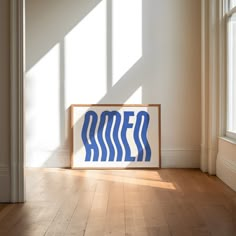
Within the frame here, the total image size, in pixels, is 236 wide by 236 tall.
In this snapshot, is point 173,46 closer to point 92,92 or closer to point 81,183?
point 92,92

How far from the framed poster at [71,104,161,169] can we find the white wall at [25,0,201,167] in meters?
0.10

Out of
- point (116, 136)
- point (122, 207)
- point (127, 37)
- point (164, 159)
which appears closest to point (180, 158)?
point (164, 159)

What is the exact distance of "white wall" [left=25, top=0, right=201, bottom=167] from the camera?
16.3ft

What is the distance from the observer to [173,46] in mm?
4988

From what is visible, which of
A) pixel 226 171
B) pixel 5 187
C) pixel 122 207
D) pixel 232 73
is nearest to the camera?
pixel 122 207

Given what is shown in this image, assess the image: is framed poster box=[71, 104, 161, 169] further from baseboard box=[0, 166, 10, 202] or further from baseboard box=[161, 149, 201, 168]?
baseboard box=[0, 166, 10, 202]

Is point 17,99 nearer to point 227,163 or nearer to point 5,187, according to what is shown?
point 5,187

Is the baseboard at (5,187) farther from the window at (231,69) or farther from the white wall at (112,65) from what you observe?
the window at (231,69)

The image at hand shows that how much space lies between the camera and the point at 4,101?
3.21 m

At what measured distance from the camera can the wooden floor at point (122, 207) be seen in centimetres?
246

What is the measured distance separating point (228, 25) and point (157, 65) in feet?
3.46

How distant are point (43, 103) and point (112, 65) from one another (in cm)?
96

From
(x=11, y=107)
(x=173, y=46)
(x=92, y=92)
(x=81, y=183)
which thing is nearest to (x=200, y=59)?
(x=173, y=46)

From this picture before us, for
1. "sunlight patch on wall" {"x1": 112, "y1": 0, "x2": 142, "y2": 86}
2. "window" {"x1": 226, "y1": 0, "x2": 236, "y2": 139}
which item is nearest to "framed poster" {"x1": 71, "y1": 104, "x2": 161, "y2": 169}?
"sunlight patch on wall" {"x1": 112, "y1": 0, "x2": 142, "y2": 86}
